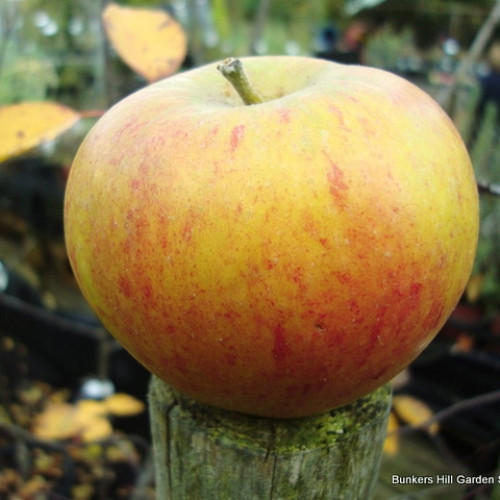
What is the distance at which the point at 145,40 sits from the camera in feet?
3.21

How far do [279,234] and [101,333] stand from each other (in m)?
1.16

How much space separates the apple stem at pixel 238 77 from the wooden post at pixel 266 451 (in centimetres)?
38

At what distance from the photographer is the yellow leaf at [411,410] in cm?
195

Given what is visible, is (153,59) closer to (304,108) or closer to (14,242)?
(304,108)

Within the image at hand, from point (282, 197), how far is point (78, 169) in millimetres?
248

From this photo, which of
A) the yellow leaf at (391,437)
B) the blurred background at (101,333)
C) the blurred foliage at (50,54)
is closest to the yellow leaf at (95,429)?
the blurred background at (101,333)

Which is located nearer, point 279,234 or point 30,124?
point 279,234

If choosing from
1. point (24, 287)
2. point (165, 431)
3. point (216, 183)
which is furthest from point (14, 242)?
point (216, 183)

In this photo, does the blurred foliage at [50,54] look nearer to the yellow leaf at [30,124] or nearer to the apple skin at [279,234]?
the yellow leaf at [30,124]

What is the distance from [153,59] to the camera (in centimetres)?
97

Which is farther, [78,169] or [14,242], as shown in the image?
[14,242]

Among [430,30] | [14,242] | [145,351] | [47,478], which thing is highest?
[430,30]

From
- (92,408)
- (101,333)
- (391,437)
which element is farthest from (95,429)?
(391,437)

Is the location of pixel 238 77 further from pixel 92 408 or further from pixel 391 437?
pixel 391 437
